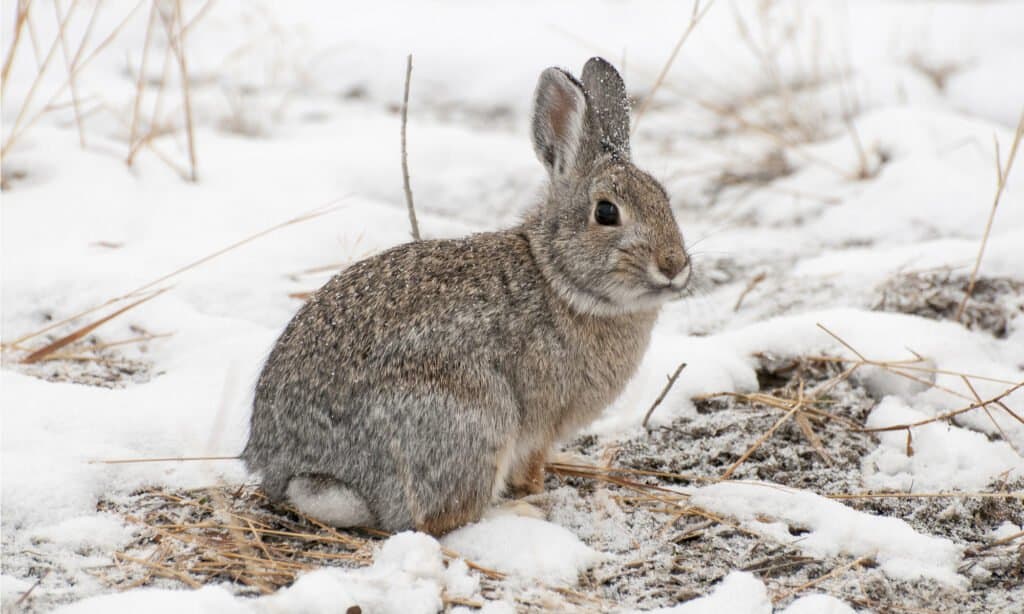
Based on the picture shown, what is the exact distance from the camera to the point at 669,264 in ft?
11.0

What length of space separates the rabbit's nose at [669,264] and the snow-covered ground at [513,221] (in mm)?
729

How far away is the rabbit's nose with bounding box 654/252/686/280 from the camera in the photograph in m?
3.34

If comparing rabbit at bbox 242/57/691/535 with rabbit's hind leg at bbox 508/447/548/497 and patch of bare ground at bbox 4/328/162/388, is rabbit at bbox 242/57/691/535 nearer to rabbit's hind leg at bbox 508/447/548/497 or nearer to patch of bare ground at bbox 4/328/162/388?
rabbit's hind leg at bbox 508/447/548/497

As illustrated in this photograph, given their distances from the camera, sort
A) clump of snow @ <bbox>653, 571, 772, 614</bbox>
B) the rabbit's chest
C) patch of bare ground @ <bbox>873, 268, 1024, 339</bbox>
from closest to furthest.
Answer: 1. clump of snow @ <bbox>653, 571, 772, 614</bbox>
2. the rabbit's chest
3. patch of bare ground @ <bbox>873, 268, 1024, 339</bbox>

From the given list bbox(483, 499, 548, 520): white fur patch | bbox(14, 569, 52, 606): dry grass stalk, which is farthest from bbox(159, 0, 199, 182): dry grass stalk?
bbox(14, 569, 52, 606): dry grass stalk

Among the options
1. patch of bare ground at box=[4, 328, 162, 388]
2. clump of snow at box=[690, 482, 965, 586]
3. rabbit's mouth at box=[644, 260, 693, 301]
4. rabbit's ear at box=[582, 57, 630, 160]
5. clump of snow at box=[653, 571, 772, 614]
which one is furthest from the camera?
patch of bare ground at box=[4, 328, 162, 388]

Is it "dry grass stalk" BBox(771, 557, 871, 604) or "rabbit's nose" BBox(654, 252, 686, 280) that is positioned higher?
"rabbit's nose" BBox(654, 252, 686, 280)

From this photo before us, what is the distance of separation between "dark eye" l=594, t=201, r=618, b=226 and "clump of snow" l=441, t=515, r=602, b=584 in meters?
0.99

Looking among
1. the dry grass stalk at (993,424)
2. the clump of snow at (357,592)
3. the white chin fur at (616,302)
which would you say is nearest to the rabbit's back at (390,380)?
the white chin fur at (616,302)

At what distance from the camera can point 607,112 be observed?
3787mm

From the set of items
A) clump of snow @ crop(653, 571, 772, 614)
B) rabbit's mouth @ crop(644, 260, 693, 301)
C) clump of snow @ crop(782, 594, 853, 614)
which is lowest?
clump of snow @ crop(653, 571, 772, 614)

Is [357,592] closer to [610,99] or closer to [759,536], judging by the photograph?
[759,536]

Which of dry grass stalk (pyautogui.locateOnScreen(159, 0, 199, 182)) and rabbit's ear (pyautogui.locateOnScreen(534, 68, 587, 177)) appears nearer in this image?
rabbit's ear (pyautogui.locateOnScreen(534, 68, 587, 177))

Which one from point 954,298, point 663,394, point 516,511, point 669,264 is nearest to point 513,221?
point 663,394
